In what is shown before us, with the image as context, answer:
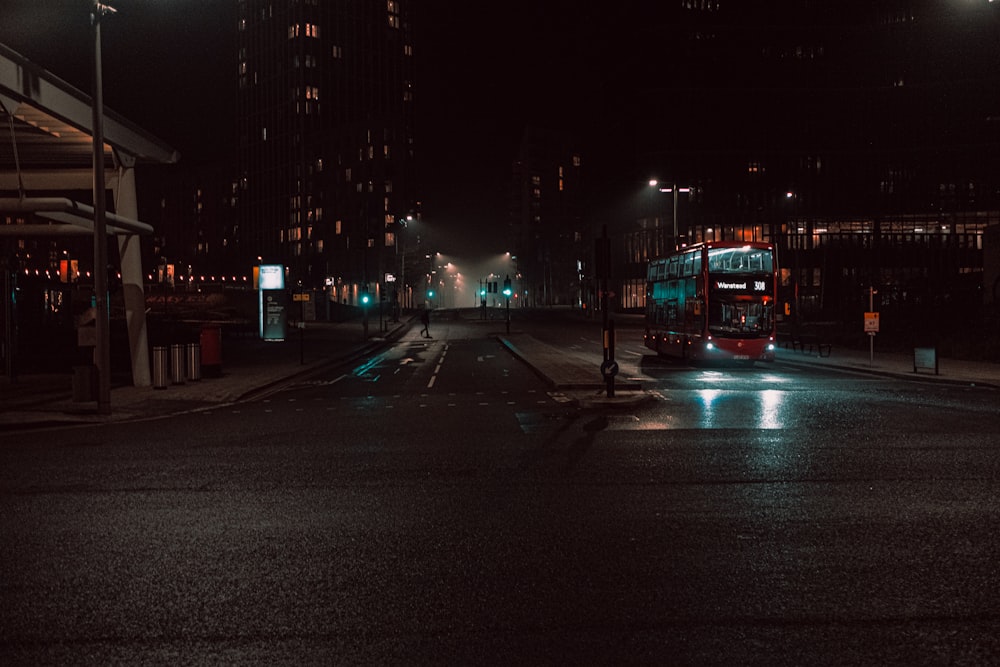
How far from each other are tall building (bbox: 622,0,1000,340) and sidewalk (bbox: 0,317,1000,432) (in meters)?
54.0

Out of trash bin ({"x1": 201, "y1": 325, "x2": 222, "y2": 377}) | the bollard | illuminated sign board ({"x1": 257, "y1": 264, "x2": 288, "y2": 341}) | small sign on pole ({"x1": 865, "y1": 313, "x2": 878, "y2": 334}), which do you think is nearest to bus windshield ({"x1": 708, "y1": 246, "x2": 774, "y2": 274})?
small sign on pole ({"x1": 865, "y1": 313, "x2": 878, "y2": 334})

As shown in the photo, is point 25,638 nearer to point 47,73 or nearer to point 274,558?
point 274,558

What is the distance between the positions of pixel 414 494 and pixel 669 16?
3873 inches

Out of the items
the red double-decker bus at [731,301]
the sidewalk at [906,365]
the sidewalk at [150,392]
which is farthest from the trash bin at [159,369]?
the sidewalk at [906,365]

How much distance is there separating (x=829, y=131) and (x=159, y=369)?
285 feet

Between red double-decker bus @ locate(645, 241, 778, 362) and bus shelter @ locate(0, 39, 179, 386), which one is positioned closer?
bus shelter @ locate(0, 39, 179, 386)

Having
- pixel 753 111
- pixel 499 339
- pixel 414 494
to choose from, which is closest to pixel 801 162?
pixel 753 111

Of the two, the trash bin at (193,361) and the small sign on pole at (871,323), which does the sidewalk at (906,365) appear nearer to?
the small sign on pole at (871,323)

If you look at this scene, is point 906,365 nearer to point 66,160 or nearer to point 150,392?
point 150,392

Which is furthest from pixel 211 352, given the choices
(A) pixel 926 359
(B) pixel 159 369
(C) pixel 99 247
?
(A) pixel 926 359

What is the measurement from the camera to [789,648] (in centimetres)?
496

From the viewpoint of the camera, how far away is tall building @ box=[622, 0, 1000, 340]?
8756 cm

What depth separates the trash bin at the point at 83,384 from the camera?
18.1 m

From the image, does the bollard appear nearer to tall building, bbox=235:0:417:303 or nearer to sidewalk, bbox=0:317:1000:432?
sidewalk, bbox=0:317:1000:432
